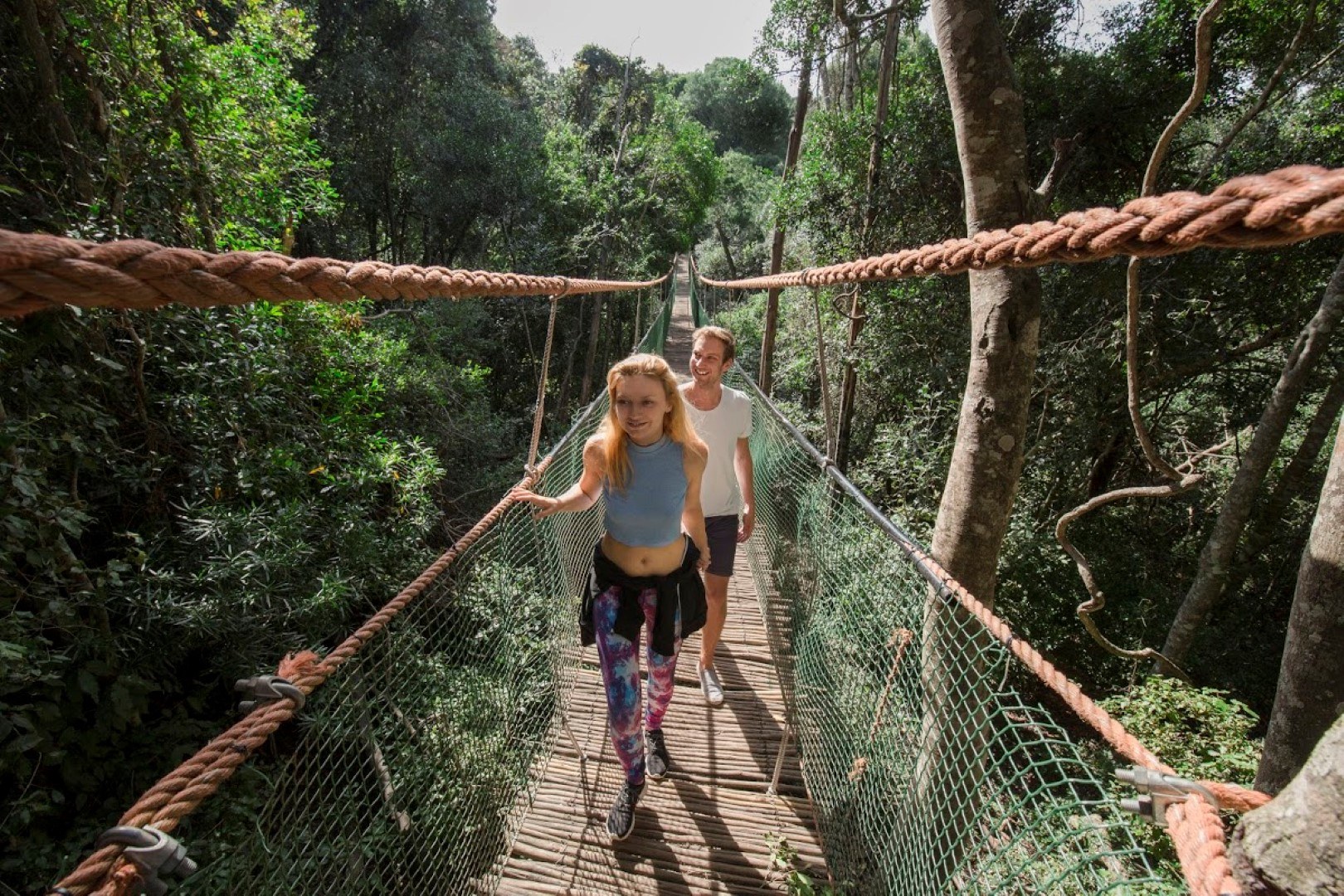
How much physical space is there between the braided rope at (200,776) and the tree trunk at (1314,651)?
207 centimetres

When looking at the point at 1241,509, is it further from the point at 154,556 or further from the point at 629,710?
the point at 154,556

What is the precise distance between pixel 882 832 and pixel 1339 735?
1.16 meters

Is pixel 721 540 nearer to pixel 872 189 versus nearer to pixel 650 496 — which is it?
pixel 650 496

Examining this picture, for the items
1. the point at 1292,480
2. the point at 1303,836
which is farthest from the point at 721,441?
the point at 1292,480

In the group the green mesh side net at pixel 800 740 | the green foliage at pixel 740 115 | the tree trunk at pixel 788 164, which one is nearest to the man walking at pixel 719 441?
the green mesh side net at pixel 800 740

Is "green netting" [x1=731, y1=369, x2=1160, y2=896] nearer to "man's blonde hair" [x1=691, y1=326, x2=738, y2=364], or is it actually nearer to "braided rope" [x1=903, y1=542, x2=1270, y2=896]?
"braided rope" [x1=903, y1=542, x2=1270, y2=896]

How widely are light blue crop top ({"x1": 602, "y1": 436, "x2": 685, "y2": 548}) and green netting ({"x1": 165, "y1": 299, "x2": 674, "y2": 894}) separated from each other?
0.33 meters

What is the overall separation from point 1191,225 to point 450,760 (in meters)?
2.46

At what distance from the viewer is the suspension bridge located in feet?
1.75

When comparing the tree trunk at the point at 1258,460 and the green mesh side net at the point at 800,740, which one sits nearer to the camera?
the green mesh side net at the point at 800,740

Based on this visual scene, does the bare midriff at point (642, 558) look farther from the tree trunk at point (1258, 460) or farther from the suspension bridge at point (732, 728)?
the tree trunk at point (1258, 460)

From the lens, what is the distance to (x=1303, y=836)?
385 millimetres

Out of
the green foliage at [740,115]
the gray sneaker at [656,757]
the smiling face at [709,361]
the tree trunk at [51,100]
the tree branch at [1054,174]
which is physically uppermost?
the green foliage at [740,115]

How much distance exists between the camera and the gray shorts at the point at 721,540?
1949 mm
